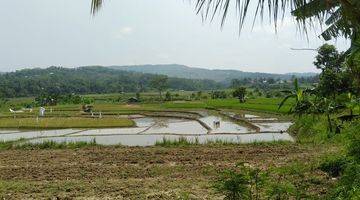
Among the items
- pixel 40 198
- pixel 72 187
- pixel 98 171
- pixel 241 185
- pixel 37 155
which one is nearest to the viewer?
pixel 241 185

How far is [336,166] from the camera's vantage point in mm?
7863

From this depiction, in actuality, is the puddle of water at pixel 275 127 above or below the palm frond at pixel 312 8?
below

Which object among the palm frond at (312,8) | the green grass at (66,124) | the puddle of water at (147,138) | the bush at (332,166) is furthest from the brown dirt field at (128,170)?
the green grass at (66,124)

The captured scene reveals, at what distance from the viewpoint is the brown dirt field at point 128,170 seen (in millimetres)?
7301

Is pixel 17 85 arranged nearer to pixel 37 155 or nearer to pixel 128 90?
pixel 128 90

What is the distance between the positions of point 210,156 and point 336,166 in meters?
4.21

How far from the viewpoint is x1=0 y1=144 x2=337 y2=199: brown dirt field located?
7.30m

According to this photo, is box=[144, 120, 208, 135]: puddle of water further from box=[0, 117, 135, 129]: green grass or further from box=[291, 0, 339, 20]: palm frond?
box=[291, 0, 339, 20]: palm frond

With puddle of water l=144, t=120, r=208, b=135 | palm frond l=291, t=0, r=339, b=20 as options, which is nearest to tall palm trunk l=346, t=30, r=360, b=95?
palm frond l=291, t=0, r=339, b=20

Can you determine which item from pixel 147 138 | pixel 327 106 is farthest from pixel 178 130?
pixel 327 106

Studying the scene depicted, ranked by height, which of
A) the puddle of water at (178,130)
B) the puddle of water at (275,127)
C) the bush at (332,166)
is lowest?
the puddle of water at (178,130)

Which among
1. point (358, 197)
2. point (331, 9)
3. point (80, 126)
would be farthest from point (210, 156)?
point (80, 126)

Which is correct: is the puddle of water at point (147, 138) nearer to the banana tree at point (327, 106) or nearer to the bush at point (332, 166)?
the banana tree at point (327, 106)

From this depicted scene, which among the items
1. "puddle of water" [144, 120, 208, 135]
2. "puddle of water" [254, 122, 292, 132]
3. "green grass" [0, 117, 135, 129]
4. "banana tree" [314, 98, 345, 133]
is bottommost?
"green grass" [0, 117, 135, 129]
